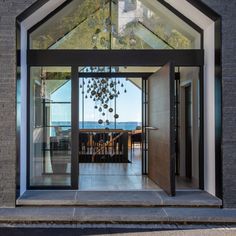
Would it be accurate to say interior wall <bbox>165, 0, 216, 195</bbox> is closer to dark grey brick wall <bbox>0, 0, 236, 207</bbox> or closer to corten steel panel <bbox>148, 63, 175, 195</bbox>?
dark grey brick wall <bbox>0, 0, 236, 207</bbox>

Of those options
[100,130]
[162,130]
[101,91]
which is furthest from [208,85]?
[101,91]

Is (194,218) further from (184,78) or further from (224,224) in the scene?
(184,78)

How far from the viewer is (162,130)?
654cm

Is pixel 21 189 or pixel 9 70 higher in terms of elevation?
pixel 9 70

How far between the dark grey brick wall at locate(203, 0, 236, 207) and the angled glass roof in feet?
3.04

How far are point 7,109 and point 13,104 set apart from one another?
0.11m

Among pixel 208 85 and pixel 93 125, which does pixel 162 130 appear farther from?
pixel 93 125

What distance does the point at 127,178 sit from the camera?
25.5ft

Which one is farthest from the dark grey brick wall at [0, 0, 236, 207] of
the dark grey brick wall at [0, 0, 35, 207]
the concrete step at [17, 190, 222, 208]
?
the concrete step at [17, 190, 222, 208]

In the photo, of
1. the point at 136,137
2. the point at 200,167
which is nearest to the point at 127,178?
the point at 200,167

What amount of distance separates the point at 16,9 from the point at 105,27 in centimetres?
180

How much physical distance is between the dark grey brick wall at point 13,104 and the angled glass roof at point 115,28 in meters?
0.93

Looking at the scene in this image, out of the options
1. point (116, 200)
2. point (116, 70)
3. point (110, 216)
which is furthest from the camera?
point (116, 70)

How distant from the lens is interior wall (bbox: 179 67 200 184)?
7051mm
